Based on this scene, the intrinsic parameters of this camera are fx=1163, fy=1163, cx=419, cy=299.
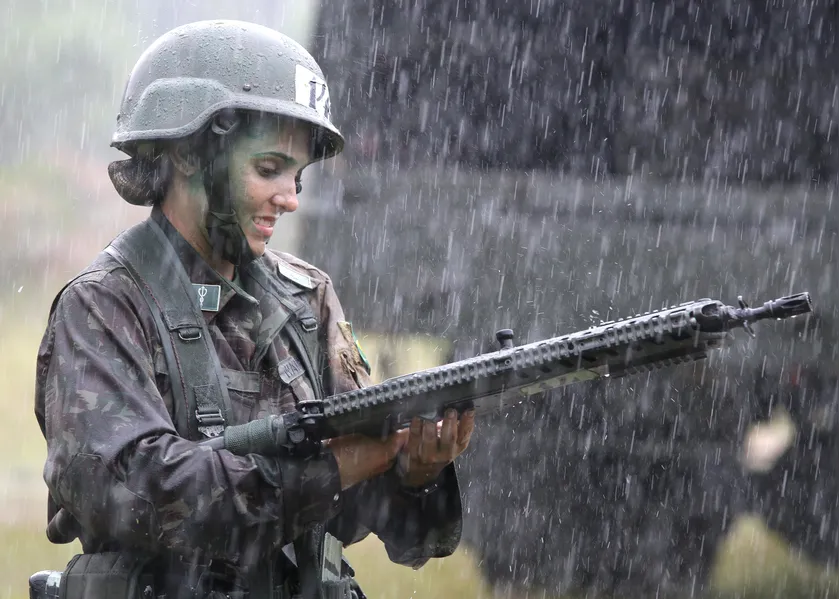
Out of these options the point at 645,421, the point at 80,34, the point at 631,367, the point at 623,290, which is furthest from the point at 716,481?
the point at 80,34

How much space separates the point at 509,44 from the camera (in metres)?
4.84

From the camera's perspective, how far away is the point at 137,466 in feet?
7.84

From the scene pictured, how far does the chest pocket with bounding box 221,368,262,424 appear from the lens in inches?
105

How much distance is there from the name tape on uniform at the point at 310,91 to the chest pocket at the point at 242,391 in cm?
70

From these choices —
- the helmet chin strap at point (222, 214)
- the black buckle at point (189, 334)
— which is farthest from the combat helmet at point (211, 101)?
the black buckle at point (189, 334)

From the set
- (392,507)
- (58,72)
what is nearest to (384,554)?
(392,507)

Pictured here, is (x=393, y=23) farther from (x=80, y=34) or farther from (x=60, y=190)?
(x=80, y=34)

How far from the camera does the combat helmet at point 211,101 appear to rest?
109 inches

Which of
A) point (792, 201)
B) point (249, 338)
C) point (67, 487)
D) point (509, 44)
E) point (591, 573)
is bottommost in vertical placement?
point (591, 573)

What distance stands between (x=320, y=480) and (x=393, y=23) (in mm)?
2804

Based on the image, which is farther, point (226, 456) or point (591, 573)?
point (591, 573)

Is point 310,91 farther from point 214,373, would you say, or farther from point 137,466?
point 137,466

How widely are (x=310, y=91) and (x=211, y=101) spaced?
0.92 feet

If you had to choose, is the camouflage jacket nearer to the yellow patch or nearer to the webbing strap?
the webbing strap
